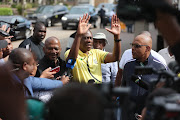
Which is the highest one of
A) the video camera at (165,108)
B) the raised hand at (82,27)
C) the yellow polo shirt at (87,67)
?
the raised hand at (82,27)

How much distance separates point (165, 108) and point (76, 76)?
248 centimetres

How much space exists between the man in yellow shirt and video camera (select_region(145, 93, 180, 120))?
213 cm

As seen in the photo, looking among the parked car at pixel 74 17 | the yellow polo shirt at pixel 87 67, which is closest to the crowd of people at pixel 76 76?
the yellow polo shirt at pixel 87 67

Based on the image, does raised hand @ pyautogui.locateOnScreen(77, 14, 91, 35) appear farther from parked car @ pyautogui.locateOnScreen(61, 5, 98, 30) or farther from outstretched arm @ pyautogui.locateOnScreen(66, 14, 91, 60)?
parked car @ pyautogui.locateOnScreen(61, 5, 98, 30)

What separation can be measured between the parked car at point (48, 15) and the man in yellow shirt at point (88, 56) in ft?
58.3

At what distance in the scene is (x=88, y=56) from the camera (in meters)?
3.89

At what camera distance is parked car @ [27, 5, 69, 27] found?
2139cm

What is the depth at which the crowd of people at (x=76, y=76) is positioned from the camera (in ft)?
4.76

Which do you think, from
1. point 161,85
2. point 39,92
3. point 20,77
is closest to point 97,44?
point 39,92

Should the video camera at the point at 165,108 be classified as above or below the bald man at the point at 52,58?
above

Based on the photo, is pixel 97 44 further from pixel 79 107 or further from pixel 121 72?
pixel 79 107

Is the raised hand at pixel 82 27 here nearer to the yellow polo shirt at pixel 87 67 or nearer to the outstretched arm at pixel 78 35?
the outstretched arm at pixel 78 35

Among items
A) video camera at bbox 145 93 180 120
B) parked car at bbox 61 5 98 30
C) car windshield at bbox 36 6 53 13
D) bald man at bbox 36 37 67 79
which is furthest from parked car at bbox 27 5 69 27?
video camera at bbox 145 93 180 120

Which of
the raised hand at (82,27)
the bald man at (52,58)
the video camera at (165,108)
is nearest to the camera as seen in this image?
the video camera at (165,108)
